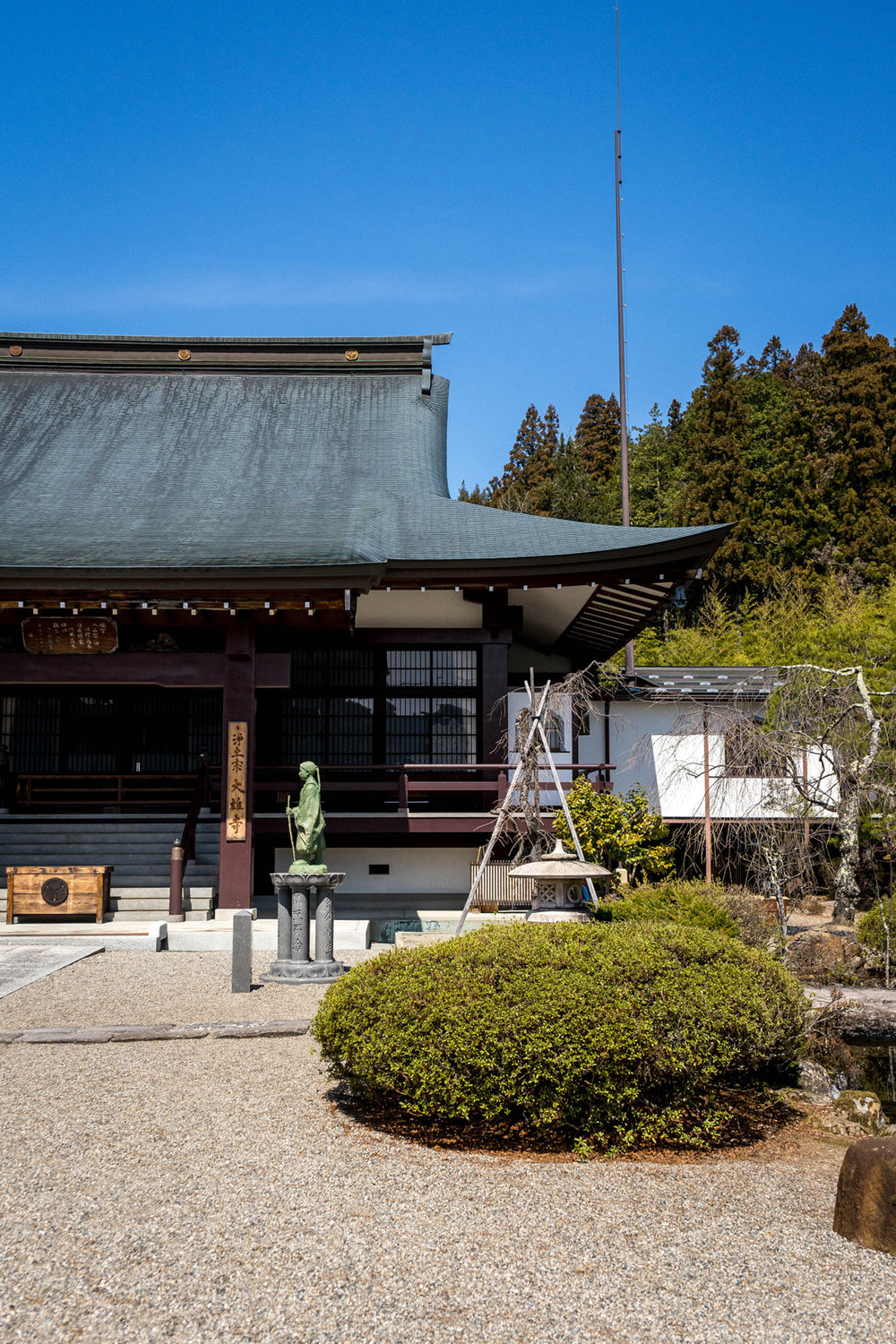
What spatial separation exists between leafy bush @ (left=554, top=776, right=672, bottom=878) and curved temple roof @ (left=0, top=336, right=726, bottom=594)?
3.27 metres

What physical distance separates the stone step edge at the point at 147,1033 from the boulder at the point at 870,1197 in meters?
4.19

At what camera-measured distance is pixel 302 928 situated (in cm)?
979

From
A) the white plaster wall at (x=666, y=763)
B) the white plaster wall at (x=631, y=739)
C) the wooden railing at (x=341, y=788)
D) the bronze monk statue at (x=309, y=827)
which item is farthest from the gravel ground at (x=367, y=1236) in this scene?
the white plaster wall at (x=631, y=739)

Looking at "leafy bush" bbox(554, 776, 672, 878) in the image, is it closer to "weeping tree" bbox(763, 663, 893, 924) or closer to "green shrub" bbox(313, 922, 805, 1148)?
"weeping tree" bbox(763, 663, 893, 924)

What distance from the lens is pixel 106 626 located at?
44.2 ft

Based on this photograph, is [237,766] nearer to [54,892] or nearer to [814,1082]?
[54,892]

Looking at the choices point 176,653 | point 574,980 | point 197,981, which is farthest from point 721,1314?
point 176,653

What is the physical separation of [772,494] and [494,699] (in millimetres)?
24792

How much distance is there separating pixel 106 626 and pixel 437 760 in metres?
5.51

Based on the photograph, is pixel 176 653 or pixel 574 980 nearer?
pixel 574 980

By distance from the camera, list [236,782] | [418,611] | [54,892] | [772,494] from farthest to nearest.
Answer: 1. [772,494]
2. [418,611]
3. [236,782]
4. [54,892]

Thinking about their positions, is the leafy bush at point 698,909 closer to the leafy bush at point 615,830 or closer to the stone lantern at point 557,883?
the stone lantern at point 557,883

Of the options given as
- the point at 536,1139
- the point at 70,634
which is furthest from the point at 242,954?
the point at 70,634

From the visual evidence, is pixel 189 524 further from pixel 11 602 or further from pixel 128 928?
pixel 128 928
